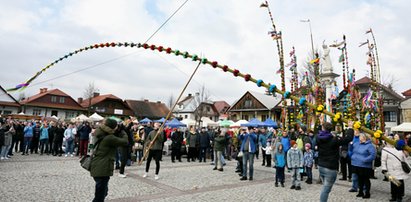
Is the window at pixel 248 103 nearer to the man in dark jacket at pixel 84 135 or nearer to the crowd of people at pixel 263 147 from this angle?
the crowd of people at pixel 263 147

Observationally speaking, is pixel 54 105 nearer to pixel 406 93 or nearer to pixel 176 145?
pixel 176 145

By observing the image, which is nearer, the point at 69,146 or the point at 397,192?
the point at 397,192

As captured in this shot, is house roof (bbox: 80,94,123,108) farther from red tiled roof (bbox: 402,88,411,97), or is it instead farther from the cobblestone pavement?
red tiled roof (bbox: 402,88,411,97)

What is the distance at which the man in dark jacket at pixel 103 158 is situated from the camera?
14.8 feet

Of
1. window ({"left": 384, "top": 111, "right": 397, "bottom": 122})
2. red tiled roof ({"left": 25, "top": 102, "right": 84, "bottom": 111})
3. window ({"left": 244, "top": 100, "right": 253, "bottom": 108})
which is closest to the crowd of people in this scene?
window ({"left": 384, "top": 111, "right": 397, "bottom": 122})

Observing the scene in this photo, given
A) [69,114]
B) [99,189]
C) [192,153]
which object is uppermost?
[69,114]

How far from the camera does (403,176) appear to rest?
6.53m

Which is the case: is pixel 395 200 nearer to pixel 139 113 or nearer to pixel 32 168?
pixel 32 168

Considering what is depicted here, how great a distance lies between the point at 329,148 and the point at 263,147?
312 inches

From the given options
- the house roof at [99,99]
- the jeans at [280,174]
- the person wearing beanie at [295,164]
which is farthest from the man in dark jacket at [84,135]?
the house roof at [99,99]

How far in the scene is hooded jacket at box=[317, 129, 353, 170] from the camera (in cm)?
522

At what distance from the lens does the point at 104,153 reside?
4605 mm

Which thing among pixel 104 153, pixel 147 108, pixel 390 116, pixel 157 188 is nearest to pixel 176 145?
pixel 157 188

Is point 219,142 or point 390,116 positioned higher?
point 390,116
